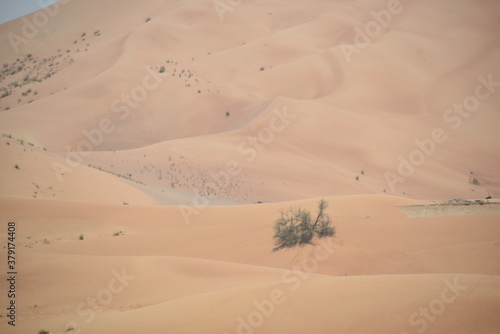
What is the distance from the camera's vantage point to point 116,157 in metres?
26.0

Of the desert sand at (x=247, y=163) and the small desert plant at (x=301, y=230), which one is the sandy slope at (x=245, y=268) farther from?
the small desert plant at (x=301, y=230)

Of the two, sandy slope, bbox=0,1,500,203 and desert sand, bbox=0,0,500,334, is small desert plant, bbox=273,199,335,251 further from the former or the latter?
sandy slope, bbox=0,1,500,203

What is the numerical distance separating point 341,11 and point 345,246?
4751cm

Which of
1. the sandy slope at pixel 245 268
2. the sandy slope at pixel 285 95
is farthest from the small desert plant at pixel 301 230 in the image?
the sandy slope at pixel 285 95

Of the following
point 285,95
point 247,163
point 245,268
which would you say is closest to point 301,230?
point 245,268

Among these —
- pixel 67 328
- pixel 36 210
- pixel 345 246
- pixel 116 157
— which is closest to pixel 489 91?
pixel 116 157

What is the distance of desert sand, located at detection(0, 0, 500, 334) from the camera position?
6098 millimetres

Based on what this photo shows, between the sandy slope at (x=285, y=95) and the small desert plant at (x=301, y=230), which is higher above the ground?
the sandy slope at (x=285, y=95)

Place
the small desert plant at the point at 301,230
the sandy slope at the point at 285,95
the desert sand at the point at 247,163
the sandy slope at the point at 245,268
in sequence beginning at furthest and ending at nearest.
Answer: the sandy slope at the point at 285,95, the small desert plant at the point at 301,230, the desert sand at the point at 247,163, the sandy slope at the point at 245,268

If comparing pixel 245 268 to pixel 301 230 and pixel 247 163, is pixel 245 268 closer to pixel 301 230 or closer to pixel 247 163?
pixel 301 230

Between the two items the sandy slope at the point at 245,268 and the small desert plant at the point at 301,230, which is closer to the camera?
the sandy slope at the point at 245,268

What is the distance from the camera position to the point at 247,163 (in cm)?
2564

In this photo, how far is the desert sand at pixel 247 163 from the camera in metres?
6.10

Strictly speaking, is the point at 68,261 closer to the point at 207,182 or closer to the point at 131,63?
the point at 207,182
